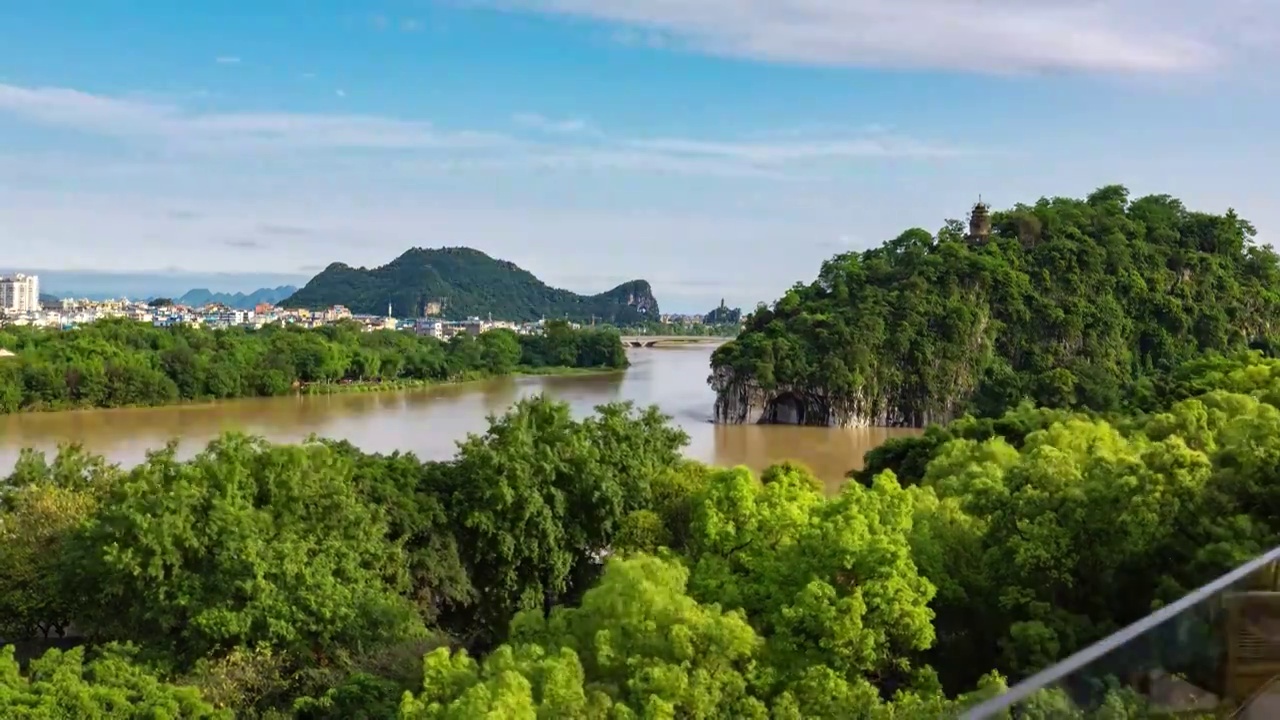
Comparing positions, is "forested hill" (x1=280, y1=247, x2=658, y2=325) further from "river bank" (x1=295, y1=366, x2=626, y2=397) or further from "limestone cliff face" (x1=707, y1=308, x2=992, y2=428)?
"limestone cliff face" (x1=707, y1=308, x2=992, y2=428)

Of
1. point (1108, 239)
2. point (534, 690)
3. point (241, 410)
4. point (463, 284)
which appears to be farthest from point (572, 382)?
point (463, 284)

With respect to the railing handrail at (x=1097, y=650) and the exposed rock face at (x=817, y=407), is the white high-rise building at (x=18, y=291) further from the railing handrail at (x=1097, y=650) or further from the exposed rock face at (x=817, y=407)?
the railing handrail at (x=1097, y=650)

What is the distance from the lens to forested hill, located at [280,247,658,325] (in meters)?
121

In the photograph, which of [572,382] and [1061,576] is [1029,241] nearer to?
[572,382]

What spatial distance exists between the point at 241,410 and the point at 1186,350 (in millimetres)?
30491

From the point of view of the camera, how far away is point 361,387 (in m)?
42.2

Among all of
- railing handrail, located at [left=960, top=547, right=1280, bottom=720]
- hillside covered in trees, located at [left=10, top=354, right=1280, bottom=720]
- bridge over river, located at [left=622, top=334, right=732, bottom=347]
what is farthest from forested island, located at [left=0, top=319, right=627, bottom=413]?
railing handrail, located at [left=960, top=547, right=1280, bottom=720]

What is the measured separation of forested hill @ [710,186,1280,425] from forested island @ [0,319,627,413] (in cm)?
1478

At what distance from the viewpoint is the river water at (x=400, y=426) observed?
82.6ft

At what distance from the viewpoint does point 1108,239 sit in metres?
39.0

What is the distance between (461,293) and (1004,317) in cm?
9218

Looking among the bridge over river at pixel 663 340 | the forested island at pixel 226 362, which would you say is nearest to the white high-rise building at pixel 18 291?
the bridge over river at pixel 663 340

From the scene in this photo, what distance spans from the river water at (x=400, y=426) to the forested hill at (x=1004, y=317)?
5.39 feet

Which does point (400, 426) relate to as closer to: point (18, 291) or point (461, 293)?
point (461, 293)
